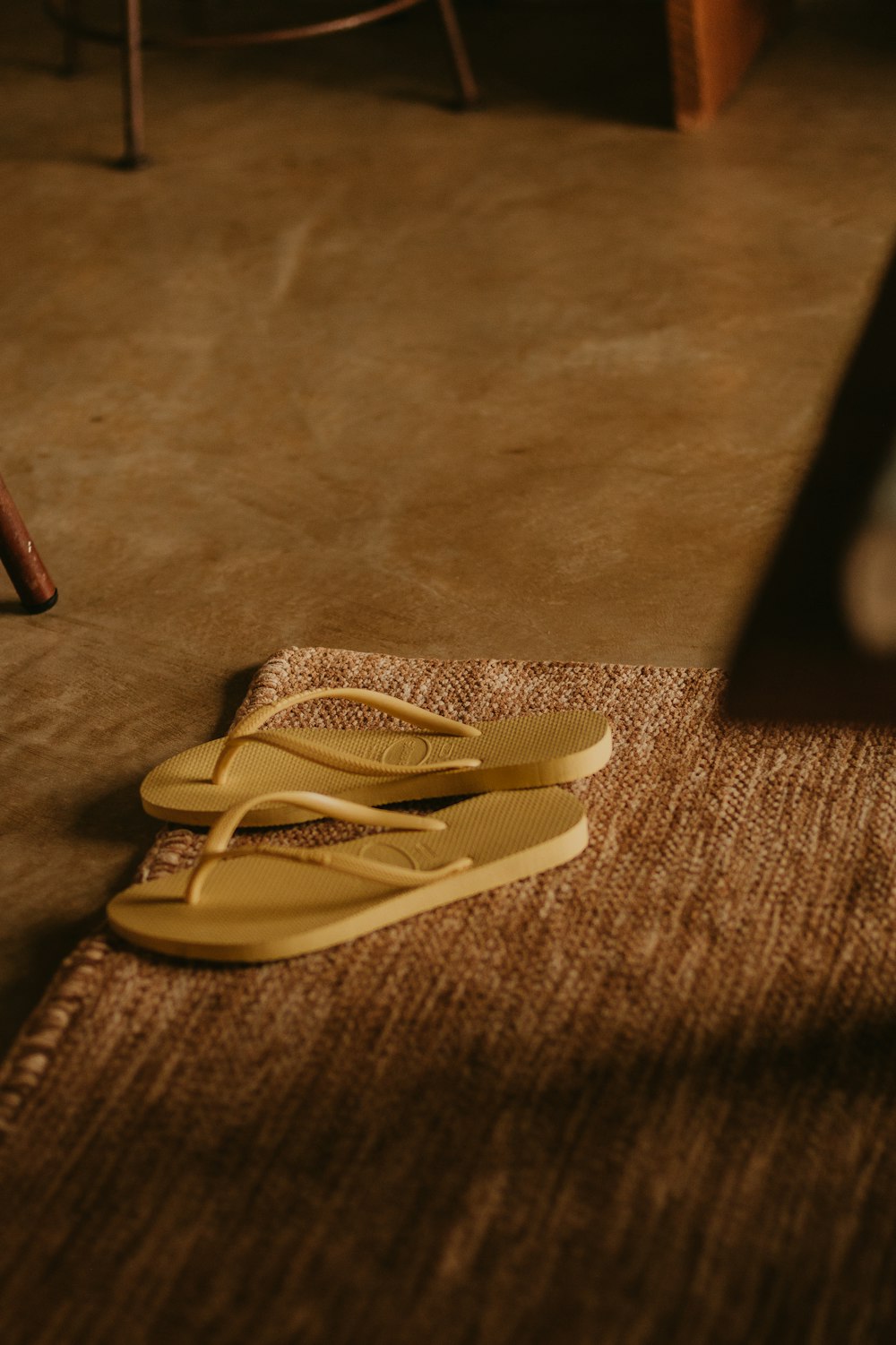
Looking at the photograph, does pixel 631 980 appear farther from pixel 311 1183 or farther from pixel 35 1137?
pixel 35 1137

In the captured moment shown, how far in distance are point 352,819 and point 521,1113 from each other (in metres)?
0.25

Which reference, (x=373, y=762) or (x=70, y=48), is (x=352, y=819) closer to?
(x=373, y=762)

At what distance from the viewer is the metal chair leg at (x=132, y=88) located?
7.89 feet

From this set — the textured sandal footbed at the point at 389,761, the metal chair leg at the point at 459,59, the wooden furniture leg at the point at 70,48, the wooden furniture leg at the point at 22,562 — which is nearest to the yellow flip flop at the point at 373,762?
the textured sandal footbed at the point at 389,761

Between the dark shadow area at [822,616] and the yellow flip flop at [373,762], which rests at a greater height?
the dark shadow area at [822,616]

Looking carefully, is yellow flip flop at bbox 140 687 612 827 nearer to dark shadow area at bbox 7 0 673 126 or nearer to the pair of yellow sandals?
the pair of yellow sandals

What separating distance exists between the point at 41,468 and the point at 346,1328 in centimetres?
124

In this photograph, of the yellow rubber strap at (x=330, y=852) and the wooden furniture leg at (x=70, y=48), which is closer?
the yellow rubber strap at (x=330, y=852)

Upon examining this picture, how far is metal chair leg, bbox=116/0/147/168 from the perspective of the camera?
240 centimetres

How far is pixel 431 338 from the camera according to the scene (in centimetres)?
189

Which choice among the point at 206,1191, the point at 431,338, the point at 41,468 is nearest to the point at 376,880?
the point at 206,1191

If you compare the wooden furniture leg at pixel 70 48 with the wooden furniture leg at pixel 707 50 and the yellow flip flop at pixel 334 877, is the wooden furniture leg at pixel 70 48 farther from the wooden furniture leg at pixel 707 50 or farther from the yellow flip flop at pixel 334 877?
the yellow flip flop at pixel 334 877

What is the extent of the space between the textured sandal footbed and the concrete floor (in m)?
0.07

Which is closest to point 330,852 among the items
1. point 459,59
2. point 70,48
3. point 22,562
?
point 22,562
